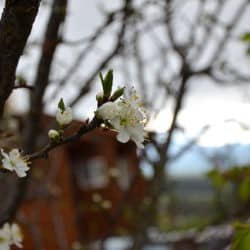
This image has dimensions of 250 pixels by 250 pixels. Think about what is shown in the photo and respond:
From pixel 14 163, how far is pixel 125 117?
19cm

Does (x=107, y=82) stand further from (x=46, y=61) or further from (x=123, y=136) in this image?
(x=46, y=61)

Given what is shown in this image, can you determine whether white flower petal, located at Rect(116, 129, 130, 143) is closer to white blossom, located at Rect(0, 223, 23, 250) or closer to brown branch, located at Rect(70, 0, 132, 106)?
white blossom, located at Rect(0, 223, 23, 250)

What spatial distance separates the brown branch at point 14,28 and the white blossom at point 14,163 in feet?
0.45

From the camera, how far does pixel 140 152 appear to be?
95.7 inches

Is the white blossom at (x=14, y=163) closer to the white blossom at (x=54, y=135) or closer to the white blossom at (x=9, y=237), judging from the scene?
the white blossom at (x=54, y=135)

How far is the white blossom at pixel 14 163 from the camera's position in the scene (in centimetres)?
91

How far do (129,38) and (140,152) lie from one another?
691mm

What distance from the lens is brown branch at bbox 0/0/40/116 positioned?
0.86 meters

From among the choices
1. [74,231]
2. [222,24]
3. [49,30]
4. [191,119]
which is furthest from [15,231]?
[74,231]

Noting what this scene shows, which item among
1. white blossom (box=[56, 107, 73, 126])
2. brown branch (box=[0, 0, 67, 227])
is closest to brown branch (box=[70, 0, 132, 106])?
brown branch (box=[0, 0, 67, 227])

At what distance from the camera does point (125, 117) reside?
917 mm

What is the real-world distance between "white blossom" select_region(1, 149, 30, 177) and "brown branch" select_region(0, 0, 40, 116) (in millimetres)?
136

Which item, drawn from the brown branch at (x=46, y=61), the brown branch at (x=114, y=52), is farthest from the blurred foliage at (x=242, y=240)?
the brown branch at (x=114, y=52)

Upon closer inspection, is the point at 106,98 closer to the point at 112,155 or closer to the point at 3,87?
the point at 3,87
